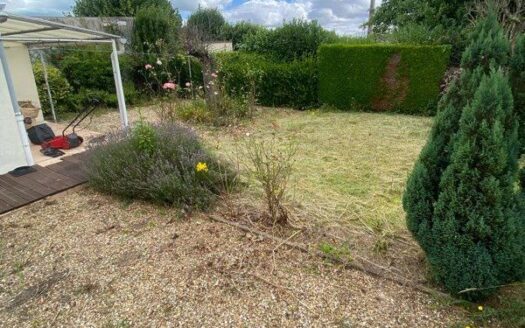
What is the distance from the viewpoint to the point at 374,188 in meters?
3.81

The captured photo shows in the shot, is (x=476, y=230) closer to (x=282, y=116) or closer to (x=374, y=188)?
(x=374, y=188)

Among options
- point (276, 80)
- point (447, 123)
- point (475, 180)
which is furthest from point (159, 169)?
point (276, 80)

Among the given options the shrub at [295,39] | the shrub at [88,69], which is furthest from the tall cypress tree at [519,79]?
the shrub at [88,69]

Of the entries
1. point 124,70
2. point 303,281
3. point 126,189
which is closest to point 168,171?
Result: point 126,189

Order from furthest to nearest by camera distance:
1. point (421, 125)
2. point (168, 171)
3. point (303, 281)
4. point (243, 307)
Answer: point (421, 125) → point (168, 171) → point (303, 281) → point (243, 307)

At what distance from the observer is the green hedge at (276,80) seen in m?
9.08

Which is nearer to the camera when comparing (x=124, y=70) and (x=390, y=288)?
(x=390, y=288)

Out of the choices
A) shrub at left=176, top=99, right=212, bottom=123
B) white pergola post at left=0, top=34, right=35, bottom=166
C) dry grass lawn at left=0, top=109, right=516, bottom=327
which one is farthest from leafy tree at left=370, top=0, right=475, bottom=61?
white pergola post at left=0, top=34, right=35, bottom=166

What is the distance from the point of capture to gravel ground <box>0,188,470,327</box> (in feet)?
6.37

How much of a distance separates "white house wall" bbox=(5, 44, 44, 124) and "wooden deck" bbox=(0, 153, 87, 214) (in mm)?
3157

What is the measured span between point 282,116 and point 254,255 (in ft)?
20.5

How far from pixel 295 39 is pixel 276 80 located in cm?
220

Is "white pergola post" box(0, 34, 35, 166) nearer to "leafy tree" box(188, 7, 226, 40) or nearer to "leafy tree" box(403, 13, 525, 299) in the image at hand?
"leafy tree" box(403, 13, 525, 299)

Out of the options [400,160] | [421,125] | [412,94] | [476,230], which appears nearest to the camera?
[476,230]
